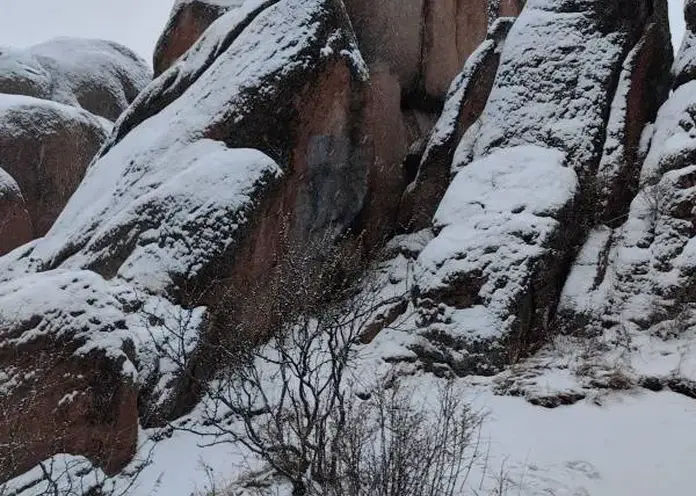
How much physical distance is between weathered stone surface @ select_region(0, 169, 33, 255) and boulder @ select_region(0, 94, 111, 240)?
105 cm

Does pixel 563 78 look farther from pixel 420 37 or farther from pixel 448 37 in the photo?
pixel 448 37

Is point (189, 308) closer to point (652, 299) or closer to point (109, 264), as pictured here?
point (109, 264)

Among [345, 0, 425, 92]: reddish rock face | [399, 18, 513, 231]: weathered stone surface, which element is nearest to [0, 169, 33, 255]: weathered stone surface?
[345, 0, 425, 92]: reddish rock face

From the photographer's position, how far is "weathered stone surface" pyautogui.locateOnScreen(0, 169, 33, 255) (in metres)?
14.8

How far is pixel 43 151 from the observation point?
684 inches

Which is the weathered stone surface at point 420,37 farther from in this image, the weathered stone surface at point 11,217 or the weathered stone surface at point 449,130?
the weathered stone surface at point 11,217

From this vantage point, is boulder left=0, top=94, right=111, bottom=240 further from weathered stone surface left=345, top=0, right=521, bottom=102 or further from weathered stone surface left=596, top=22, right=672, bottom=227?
weathered stone surface left=596, top=22, right=672, bottom=227

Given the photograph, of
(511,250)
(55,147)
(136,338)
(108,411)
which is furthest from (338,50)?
(55,147)

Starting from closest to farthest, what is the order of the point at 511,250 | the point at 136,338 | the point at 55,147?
1. the point at 136,338
2. the point at 511,250
3. the point at 55,147

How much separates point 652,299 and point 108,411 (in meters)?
6.38

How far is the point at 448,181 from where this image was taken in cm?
1176

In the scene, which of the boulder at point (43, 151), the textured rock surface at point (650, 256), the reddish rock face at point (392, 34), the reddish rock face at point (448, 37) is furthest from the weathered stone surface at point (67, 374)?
the boulder at point (43, 151)

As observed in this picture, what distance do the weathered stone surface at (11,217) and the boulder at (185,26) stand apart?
15.3ft

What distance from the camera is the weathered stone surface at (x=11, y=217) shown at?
14.8m
